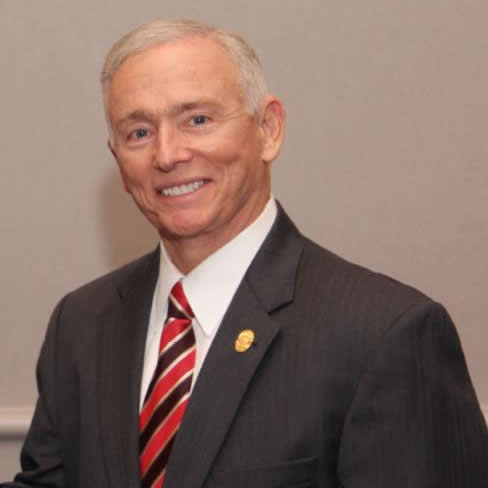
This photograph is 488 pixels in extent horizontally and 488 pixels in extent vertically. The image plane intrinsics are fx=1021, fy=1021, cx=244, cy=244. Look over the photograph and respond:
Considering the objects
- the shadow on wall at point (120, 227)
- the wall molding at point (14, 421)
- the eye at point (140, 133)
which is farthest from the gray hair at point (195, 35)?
the wall molding at point (14, 421)

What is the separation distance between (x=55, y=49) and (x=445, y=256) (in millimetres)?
1031

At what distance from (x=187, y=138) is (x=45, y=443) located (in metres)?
0.64

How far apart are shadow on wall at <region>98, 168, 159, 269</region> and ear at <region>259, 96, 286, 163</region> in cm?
81

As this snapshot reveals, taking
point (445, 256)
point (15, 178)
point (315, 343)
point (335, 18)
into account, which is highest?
point (335, 18)

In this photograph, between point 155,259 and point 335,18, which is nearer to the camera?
point 155,259

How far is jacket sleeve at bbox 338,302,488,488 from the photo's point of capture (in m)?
1.44

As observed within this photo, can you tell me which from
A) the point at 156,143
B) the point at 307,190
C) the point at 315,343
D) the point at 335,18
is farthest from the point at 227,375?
the point at 335,18

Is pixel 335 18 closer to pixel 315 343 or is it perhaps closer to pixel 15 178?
pixel 15 178

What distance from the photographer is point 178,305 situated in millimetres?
1679

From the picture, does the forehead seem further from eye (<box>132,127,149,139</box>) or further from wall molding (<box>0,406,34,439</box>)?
wall molding (<box>0,406,34,439</box>)

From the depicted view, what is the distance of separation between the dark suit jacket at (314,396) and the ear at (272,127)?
11cm

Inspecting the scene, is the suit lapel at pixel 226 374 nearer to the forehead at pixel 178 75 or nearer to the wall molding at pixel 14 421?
the forehead at pixel 178 75

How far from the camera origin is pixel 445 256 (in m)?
2.36

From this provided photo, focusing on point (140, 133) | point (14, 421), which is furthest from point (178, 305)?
point (14, 421)
